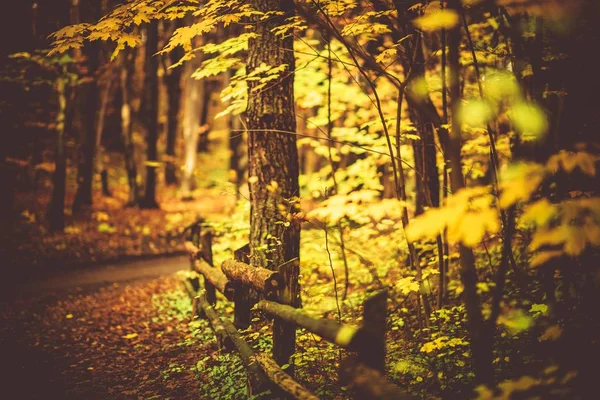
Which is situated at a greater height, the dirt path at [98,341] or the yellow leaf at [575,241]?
the yellow leaf at [575,241]

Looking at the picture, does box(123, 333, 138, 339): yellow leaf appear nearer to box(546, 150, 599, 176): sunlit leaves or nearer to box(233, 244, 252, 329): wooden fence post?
box(233, 244, 252, 329): wooden fence post

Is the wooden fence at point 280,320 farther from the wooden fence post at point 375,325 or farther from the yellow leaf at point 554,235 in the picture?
the yellow leaf at point 554,235

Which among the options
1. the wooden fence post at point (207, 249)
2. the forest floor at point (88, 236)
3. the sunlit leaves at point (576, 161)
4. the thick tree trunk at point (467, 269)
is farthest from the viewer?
the forest floor at point (88, 236)

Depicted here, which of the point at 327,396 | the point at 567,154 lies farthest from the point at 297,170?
the point at 567,154

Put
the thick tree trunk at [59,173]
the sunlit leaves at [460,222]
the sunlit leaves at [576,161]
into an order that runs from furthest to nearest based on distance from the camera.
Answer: the thick tree trunk at [59,173] < the sunlit leaves at [576,161] < the sunlit leaves at [460,222]

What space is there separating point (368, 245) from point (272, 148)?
314 cm

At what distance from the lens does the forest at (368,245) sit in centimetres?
248

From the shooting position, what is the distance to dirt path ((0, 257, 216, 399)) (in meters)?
5.25

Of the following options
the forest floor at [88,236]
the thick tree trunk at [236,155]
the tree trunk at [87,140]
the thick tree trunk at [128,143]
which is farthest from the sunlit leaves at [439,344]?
the thick tree trunk at [236,155]

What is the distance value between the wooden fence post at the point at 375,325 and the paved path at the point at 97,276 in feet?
31.9

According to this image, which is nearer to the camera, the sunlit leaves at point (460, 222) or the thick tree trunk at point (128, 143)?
the sunlit leaves at point (460, 222)

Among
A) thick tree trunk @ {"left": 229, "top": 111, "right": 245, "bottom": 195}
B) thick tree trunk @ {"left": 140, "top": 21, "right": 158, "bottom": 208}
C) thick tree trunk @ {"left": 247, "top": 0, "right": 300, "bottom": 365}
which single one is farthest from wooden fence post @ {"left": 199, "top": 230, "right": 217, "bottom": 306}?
thick tree trunk @ {"left": 229, "top": 111, "right": 245, "bottom": 195}

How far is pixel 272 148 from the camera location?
5281 mm

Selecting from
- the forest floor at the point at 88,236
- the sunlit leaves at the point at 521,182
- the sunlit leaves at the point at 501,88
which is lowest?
the forest floor at the point at 88,236
